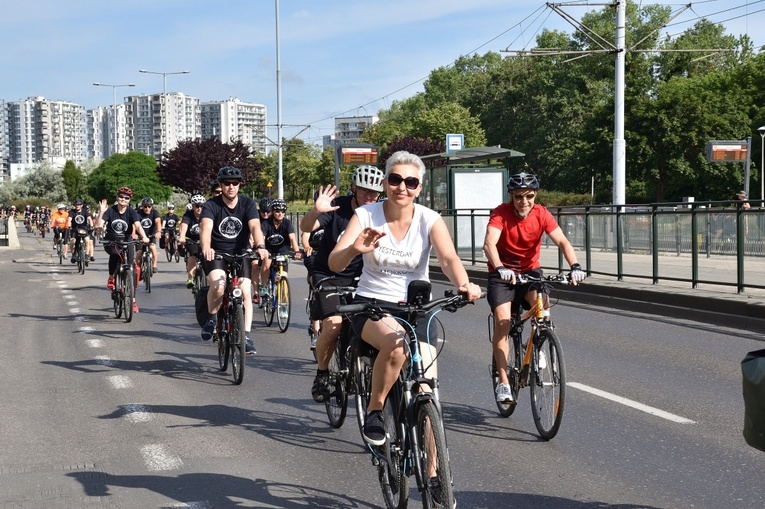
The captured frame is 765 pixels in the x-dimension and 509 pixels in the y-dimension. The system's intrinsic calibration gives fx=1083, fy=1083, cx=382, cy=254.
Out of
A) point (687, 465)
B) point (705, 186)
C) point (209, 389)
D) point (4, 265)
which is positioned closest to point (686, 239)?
point (209, 389)

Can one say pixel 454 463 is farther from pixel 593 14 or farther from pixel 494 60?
pixel 494 60

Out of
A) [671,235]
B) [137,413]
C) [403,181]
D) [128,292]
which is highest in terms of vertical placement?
[403,181]

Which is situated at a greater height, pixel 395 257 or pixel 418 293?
pixel 395 257

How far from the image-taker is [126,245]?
1510cm

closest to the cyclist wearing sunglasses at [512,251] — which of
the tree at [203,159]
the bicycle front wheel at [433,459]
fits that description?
the bicycle front wheel at [433,459]

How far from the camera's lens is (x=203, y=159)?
83438 millimetres

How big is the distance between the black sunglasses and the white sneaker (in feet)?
8.24

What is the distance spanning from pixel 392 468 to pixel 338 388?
1.95m

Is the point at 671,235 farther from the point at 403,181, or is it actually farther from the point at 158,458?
the point at 403,181

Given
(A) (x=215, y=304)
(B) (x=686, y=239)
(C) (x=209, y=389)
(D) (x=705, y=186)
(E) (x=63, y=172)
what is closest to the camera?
(C) (x=209, y=389)

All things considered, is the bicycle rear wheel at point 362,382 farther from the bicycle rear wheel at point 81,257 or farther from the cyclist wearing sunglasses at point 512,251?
the bicycle rear wheel at point 81,257

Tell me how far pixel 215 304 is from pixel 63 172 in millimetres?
157145

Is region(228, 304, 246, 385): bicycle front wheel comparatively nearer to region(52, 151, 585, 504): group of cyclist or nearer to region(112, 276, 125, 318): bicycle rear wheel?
region(52, 151, 585, 504): group of cyclist

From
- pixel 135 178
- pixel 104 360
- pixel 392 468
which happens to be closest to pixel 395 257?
pixel 392 468
